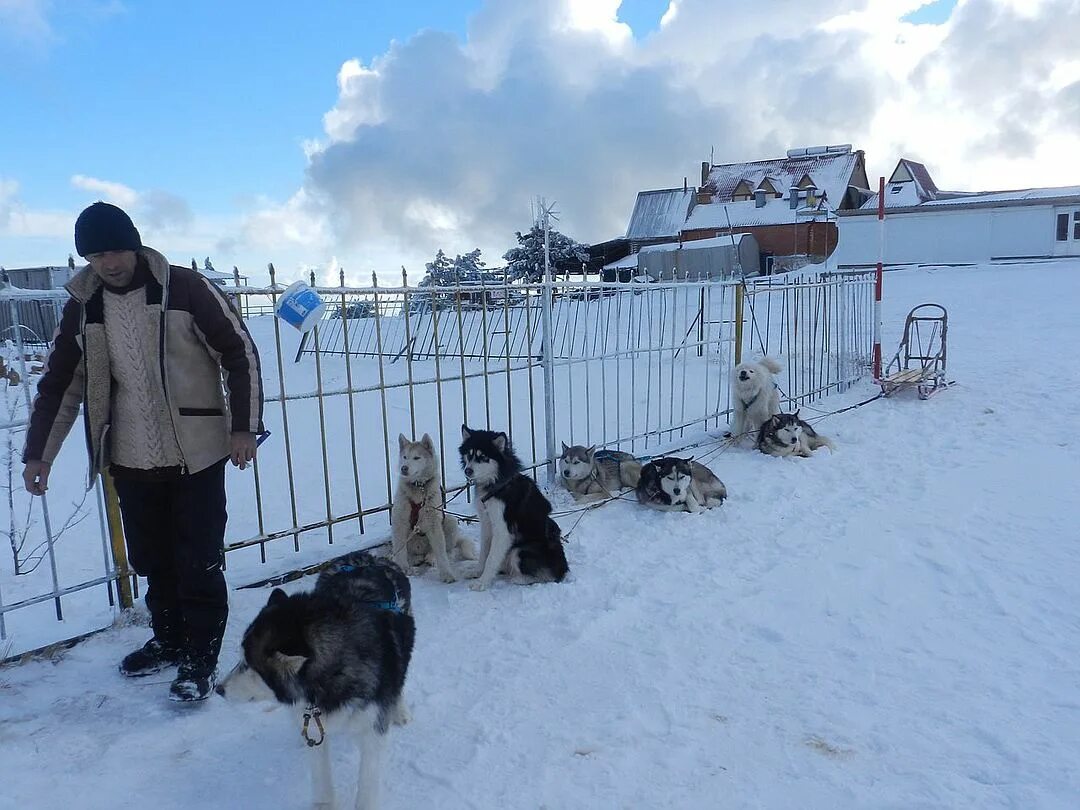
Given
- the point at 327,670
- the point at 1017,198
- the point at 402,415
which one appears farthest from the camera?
the point at 1017,198

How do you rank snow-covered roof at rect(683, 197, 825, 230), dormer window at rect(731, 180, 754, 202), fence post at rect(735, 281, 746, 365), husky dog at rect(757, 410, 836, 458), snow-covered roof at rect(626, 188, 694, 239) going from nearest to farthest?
1. husky dog at rect(757, 410, 836, 458)
2. fence post at rect(735, 281, 746, 365)
3. snow-covered roof at rect(683, 197, 825, 230)
4. dormer window at rect(731, 180, 754, 202)
5. snow-covered roof at rect(626, 188, 694, 239)

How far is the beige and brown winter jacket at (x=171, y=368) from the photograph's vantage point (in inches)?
114

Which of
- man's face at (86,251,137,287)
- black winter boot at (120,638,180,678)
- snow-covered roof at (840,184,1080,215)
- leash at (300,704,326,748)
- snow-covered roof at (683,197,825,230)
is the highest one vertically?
snow-covered roof at (683,197,825,230)

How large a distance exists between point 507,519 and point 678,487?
5.92ft

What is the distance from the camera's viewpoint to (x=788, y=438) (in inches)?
286

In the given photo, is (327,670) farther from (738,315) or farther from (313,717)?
(738,315)

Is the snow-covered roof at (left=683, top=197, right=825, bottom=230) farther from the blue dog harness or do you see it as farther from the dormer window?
the blue dog harness

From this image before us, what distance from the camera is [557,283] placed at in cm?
579

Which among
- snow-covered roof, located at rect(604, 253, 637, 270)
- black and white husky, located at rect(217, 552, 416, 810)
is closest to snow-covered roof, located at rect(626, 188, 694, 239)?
snow-covered roof, located at rect(604, 253, 637, 270)

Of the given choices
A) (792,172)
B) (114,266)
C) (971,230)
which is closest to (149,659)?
(114,266)

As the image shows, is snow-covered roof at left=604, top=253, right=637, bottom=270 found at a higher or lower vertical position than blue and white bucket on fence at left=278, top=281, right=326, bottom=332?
higher

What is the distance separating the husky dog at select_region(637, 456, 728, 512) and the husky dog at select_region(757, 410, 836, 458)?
1552 millimetres

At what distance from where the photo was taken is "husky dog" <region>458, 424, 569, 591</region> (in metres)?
4.30

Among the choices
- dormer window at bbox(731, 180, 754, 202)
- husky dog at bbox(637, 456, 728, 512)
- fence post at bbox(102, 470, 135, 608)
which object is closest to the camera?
fence post at bbox(102, 470, 135, 608)
